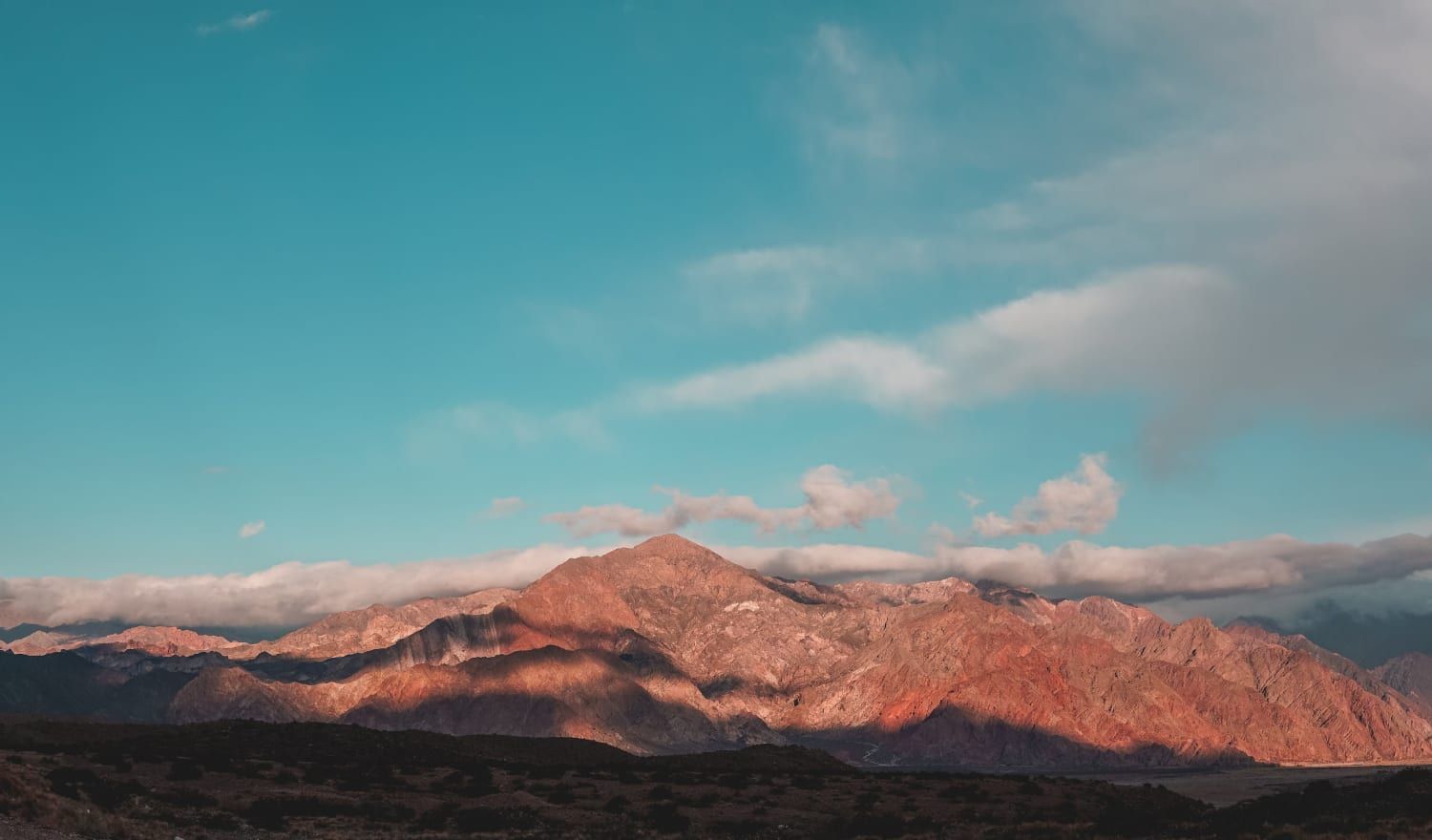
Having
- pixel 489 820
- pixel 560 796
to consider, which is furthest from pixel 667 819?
pixel 560 796

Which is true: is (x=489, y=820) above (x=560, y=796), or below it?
above

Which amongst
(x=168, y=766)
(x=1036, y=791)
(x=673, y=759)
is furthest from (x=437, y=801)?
(x=673, y=759)

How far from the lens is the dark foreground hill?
1716 inches

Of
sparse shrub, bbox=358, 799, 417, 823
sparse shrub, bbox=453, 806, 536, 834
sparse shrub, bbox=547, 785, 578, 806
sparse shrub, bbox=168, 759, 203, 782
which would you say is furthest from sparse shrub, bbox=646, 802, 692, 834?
sparse shrub, bbox=168, 759, 203, 782

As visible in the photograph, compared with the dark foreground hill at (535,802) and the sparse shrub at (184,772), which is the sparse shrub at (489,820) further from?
the sparse shrub at (184,772)

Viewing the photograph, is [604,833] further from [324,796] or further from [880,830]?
[324,796]

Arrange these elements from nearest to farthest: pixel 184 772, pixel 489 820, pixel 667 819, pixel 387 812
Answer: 1. pixel 489 820
2. pixel 387 812
3. pixel 667 819
4. pixel 184 772

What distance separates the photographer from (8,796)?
127ft

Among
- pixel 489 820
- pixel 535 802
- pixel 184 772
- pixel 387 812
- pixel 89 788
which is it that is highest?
pixel 89 788

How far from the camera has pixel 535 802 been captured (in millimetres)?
59219

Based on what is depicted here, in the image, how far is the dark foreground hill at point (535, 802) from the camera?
43.6 metres

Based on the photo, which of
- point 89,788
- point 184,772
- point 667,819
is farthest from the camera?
point 184,772

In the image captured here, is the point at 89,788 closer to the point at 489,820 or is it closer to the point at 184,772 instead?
the point at 184,772

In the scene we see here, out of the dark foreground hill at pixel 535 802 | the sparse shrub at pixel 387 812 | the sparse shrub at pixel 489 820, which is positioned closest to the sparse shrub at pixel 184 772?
the dark foreground hill at pixel 535 802
